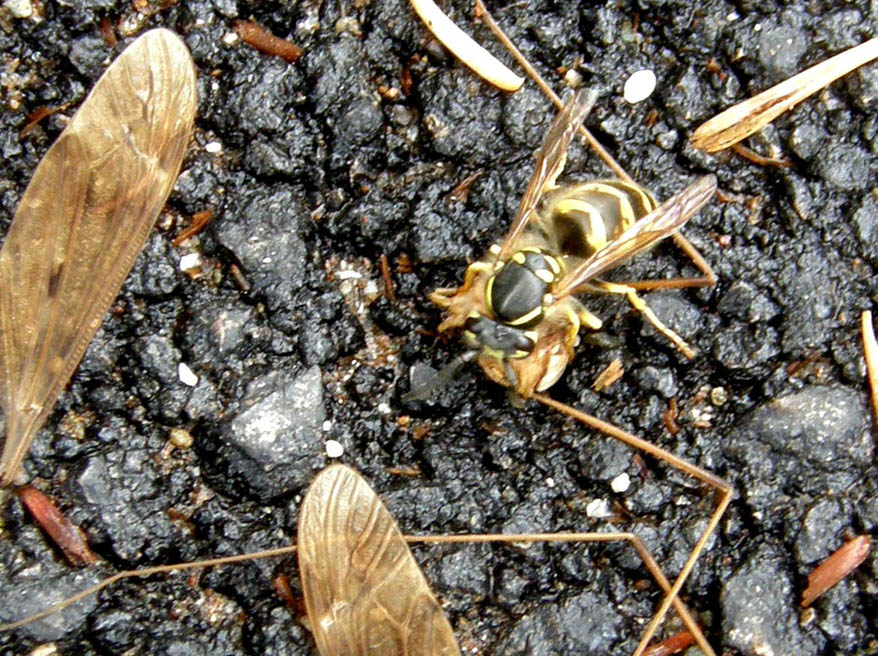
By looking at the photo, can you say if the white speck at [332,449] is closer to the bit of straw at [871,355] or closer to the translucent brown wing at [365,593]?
the translucent brown wing at [365,593]

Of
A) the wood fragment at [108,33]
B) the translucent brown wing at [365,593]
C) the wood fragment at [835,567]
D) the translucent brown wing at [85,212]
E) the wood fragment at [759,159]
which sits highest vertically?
the wood fragment at [108,33]

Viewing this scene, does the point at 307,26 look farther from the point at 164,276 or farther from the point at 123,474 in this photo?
the point at 123,474

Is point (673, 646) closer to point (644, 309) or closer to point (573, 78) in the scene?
point (644, 309)

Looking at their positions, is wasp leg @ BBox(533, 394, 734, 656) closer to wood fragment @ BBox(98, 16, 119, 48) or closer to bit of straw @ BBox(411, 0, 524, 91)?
bit of straw @ BBox(411, 0, 524, 91)

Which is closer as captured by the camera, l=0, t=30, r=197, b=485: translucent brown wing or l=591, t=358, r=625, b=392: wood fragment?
l=0, t=30, r=197, b=485: translucent brown wing

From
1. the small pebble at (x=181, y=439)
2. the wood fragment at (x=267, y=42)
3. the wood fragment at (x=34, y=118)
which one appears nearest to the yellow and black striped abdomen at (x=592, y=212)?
the wood fragment at (x=267, y=42)

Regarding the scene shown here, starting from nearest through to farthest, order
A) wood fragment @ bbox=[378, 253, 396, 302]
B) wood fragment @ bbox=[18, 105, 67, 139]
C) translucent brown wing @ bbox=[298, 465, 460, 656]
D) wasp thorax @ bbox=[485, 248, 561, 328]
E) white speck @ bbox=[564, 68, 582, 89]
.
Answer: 1. translucent brown wing @ bbox=[298, 465, 460, 656]
2. wasp thorax @ bbox=[485, 248, 561, 328]
3. wood fragment @ bbox=[18, 105, 67, 139]
4. wood fragment @ bbox=[378, 253, 396, 302]
5. white speck @ bbox=[564, 68, 582, 89]

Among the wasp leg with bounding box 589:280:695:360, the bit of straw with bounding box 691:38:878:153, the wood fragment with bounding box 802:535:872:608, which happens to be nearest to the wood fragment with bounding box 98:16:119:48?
the wasp leg with bounding box 589:280:695:360
